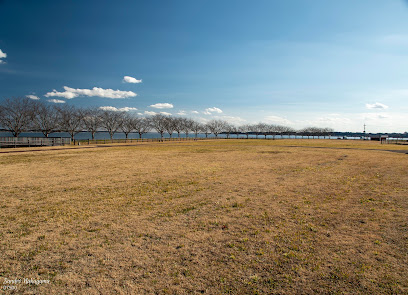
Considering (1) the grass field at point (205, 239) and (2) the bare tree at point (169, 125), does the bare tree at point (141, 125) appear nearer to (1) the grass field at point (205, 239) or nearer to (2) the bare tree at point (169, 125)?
(2) the bare tree at point (169, 125)

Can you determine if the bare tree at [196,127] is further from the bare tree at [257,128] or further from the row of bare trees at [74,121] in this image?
the bare tree at [257,128]

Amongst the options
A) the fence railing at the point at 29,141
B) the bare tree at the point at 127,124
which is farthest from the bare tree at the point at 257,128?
the fence railing at the point at 29,141

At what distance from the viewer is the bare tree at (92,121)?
72425 millimetres

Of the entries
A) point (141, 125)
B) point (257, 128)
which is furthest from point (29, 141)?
point (257, 128)

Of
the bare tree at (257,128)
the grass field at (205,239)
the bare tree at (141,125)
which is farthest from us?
the bare tree at (257,128)

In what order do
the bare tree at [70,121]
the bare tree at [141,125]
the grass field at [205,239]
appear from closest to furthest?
1. the grass field at [205,239]
2. the bare tree at [70,121]
3. the bare tree at [141,125]

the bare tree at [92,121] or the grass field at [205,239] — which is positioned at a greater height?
the bare tree at [92,121]

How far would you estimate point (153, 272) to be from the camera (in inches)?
153

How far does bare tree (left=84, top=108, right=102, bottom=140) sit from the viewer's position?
2851 inches

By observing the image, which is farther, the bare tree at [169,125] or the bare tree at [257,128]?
the bare tree at [257,128]

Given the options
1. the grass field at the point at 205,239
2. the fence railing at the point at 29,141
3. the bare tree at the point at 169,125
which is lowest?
the grass field at the point at 205,239

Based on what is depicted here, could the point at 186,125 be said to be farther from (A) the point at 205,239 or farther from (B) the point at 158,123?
(A) the point at 205,239

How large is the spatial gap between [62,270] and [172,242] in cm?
217

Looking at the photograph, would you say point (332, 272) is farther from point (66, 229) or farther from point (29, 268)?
point (66, 229)
